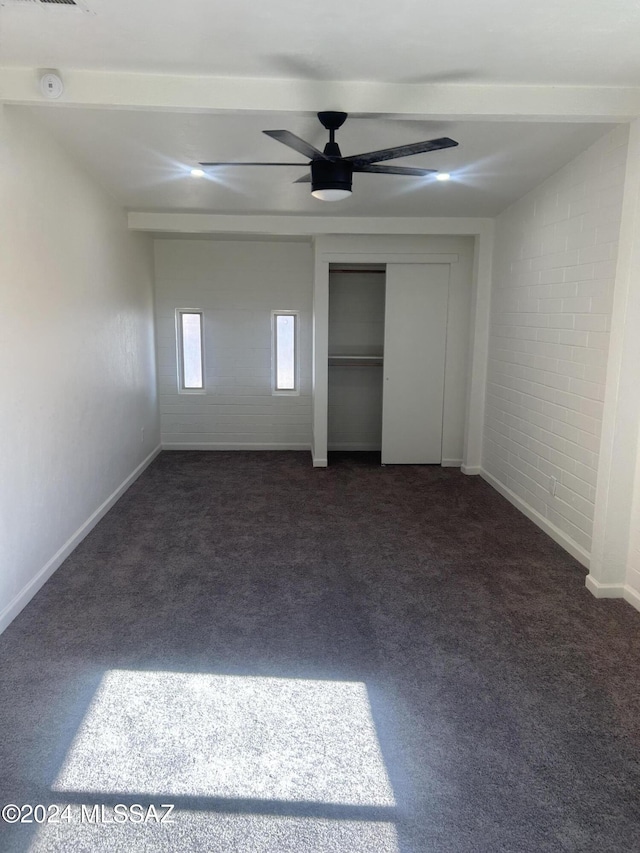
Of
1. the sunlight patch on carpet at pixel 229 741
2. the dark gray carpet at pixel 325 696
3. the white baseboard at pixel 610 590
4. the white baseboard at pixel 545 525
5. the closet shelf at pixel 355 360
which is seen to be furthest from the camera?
the closet shelf at pixel 355 360

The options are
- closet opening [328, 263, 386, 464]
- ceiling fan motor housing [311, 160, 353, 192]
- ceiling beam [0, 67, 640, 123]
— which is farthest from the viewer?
closet opening [328, 263, 386, 464]

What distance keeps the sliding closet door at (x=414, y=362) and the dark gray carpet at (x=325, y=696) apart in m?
2.12

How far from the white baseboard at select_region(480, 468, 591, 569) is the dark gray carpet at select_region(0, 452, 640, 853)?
78 millimetres

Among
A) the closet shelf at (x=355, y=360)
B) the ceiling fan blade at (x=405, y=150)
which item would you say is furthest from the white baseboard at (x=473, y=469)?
the ceiling fan blade at (x=405, y=150)

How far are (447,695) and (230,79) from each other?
3.00 meters

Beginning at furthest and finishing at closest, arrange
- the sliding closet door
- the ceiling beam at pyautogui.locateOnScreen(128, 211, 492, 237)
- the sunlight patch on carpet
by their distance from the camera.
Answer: the sliding closet door < the ceiling beam at pyautogui.locateOnScreen(128, 211, 492, 237) < the sunlight patch on carpet

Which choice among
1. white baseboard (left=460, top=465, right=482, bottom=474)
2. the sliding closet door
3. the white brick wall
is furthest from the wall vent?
white baseboard (left=460, top=465, right=482, bottom=474)

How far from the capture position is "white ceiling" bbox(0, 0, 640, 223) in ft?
7.01

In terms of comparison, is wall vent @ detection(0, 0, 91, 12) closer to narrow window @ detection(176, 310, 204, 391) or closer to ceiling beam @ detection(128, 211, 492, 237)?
ceiling beam @ detection(128, 211, 492, 237)

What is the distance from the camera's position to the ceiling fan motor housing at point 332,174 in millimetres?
2918

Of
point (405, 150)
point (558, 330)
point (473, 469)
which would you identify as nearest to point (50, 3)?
point (405, 150)

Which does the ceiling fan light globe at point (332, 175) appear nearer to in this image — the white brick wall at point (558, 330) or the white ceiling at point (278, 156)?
the white ceiling at point (278, 156)

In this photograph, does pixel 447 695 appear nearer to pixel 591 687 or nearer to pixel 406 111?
pixel 591 687

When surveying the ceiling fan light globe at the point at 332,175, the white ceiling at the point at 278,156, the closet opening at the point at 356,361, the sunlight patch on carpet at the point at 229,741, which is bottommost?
the sunlight patch on carpet at the point at 229,741
